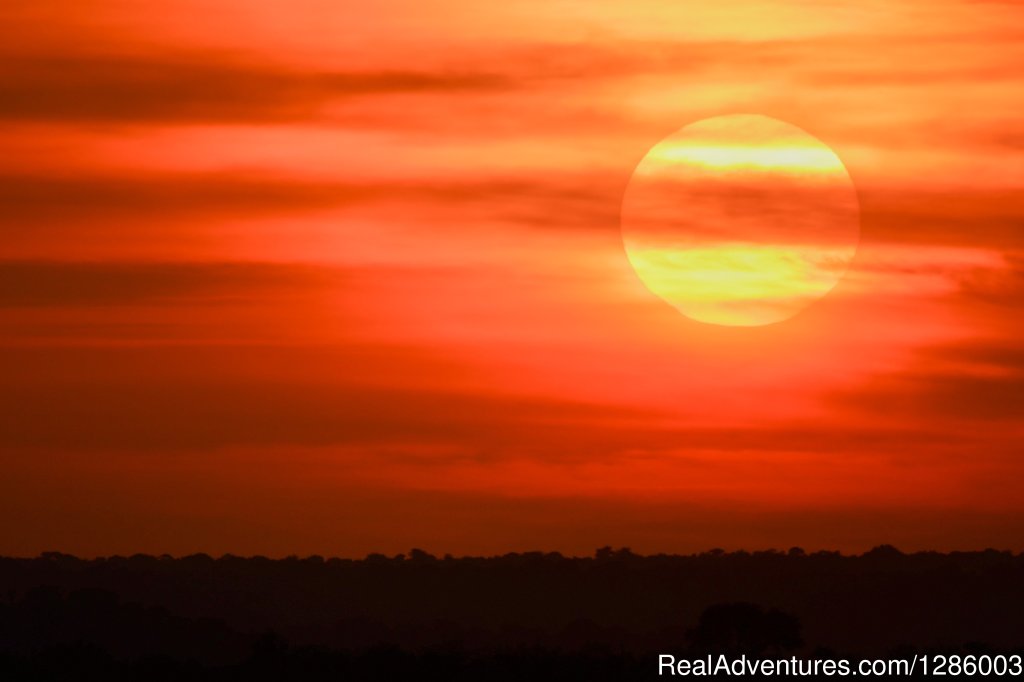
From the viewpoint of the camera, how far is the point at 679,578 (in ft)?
519

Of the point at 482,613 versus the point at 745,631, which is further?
the point at 482,613

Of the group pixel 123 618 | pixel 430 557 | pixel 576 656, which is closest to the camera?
pixel 576 656

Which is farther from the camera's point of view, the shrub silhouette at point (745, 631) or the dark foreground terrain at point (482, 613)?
the shrub silhouette at point (745, 631)

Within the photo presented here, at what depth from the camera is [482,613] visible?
464 feet

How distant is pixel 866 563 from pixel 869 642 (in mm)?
55463

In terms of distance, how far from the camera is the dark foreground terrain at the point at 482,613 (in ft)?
260

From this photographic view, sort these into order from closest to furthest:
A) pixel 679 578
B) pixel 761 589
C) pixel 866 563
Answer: pixel 761 589, pixel 679 578, pixel 866 563

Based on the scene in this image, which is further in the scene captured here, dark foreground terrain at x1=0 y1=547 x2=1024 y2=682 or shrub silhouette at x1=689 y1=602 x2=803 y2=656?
shrub silhouette at x1=689 y1=602 x2=803 y2=656

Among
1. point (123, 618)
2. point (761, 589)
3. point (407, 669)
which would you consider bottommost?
point (407, 669)

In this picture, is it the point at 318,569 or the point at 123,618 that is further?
the point at 318,569

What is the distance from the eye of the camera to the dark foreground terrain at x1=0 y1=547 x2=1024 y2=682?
260ft

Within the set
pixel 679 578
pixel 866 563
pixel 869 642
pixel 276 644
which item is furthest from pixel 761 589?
pixel 276 644

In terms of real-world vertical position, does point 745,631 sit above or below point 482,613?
below

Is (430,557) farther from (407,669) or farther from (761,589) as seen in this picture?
(407,669)
